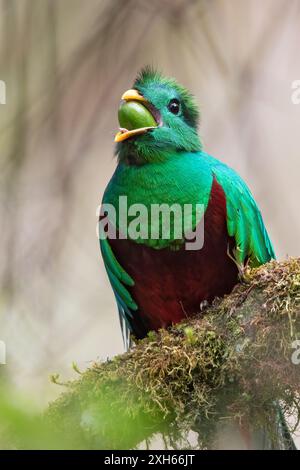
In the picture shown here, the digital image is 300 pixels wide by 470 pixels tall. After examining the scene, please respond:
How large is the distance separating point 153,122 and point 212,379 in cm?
149

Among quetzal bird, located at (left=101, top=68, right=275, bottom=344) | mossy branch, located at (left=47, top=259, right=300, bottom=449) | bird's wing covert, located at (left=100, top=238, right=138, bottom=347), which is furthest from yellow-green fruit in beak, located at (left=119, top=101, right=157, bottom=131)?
mossy branch, located at (left=47, top=259, right=300, bottom=449)

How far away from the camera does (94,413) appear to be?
267cm

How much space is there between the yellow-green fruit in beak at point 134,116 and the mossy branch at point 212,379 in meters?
1.10

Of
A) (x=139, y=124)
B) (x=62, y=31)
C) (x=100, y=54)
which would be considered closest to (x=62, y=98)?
(x=100, y=54)

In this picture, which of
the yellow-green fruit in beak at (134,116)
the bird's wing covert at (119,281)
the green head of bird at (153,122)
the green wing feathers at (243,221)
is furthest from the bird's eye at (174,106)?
the bird's wing covert at (119,281)

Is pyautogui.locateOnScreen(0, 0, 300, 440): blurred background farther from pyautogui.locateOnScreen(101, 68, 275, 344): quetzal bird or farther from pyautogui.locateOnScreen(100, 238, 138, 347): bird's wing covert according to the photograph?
pyautogui.locateOnScreen(100, 238, 138, 347): bird's wing covert

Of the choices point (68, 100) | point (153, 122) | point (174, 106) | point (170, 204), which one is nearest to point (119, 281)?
point (170, 204)

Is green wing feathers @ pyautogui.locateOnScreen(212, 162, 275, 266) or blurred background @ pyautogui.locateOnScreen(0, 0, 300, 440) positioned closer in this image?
blurred background @ pyautogui.locateOnScreen(0, 0, 300, 440)

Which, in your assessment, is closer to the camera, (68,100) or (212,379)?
(212,379)

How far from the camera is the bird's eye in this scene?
3.71 meters

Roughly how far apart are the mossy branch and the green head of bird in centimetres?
104

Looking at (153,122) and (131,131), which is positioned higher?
(153,122)

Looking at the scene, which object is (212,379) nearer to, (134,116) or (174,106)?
(134,116)

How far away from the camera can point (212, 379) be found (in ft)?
8.67
